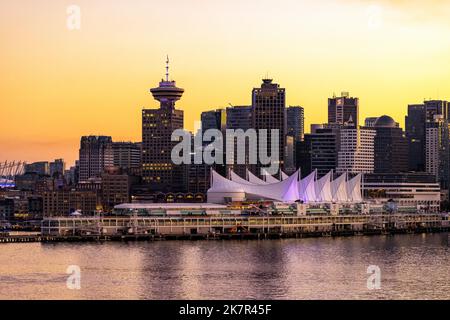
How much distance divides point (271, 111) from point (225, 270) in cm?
10592

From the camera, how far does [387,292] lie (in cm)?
4725

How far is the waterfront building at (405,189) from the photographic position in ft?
460

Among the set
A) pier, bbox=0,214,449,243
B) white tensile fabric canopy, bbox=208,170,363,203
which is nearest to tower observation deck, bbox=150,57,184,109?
white tensile fabric canopy, bbox=208,170,363,203

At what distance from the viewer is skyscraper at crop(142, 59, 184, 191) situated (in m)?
164

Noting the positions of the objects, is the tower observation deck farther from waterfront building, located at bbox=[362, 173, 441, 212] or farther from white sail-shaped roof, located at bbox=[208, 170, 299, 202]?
white sail-shaped roof, located at bbox=[208, 170, 299, 202]

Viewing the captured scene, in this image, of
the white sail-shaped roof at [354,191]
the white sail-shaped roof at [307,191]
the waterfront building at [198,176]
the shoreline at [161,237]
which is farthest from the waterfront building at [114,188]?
the shoreline at [161,237]

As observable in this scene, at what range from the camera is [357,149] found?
175 meters

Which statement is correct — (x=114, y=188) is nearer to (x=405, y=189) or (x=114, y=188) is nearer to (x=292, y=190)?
(x=405, y=189)

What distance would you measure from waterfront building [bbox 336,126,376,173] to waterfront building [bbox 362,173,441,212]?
85.0 ft

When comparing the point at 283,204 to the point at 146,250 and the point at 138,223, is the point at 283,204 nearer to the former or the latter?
the point at 138,223

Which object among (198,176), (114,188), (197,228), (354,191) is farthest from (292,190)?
(198,176)

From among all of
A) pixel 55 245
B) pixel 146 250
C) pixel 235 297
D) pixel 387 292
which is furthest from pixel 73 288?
pixel 55 245

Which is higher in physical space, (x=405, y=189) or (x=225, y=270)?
(x=405, y=189)

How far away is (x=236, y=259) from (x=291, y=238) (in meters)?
25.8
